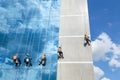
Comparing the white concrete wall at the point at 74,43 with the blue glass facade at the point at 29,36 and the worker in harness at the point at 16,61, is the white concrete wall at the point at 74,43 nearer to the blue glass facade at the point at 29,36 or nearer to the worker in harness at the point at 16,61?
the blue glass facade at the point at 29,36

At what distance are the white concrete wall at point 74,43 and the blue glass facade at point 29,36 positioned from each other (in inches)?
45.4

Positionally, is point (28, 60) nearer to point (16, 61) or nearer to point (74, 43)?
point (16, 61)

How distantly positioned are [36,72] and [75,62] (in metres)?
4.91

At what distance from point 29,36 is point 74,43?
6410mm

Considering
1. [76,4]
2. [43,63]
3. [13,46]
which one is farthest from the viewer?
[76,4]

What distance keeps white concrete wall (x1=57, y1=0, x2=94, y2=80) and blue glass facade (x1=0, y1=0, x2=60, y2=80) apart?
1.15 m

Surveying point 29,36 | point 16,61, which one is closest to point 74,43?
point 29,36

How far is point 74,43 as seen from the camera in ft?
71.6

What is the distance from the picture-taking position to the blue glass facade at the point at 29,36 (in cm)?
2154

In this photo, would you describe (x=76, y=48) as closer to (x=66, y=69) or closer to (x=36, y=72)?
(x=66, y=69)

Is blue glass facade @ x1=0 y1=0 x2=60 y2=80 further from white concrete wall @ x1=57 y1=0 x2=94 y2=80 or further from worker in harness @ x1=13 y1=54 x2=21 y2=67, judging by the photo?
white concrete wall @ x1=57 y1=0 x2=94 y2=80

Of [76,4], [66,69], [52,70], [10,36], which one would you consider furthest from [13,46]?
[76,4]

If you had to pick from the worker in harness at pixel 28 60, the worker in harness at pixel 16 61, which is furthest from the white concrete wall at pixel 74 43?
the worker in harness at pixel 16 61

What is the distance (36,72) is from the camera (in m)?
21.4
